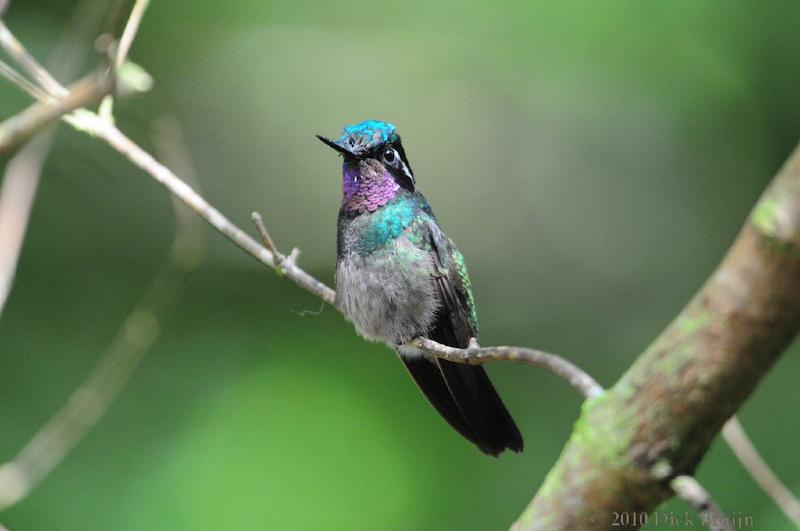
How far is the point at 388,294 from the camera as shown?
3.34 m

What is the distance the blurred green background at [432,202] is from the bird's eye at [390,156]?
2.56 m

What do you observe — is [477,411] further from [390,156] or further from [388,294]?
[390,156]

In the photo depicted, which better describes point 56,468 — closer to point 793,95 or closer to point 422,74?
point 422,74

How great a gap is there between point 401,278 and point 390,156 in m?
0.50

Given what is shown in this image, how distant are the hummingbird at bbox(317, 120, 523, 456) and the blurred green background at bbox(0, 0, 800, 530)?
6.05 ft

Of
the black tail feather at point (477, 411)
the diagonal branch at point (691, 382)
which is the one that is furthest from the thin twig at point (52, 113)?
the black tail feather at point (477, 411)

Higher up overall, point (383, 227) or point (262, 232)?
point (383, 227)

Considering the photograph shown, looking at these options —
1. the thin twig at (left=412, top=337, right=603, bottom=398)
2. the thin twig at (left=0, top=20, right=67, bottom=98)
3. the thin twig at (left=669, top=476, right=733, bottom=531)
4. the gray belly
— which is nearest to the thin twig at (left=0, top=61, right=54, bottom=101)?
the thin twig at (left=0, top=20, right=67, bottom=98)

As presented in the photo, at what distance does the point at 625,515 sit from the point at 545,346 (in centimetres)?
548

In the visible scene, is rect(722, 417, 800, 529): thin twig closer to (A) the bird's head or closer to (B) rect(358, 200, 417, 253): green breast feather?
(B) rect(358, 200, 417, 253): green breast feather

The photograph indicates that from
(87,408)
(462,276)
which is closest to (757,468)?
(462,276)

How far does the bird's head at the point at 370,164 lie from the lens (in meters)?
3.39

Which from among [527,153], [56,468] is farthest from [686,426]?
[527,153]

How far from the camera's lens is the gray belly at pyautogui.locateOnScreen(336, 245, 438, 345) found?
3.34 m
